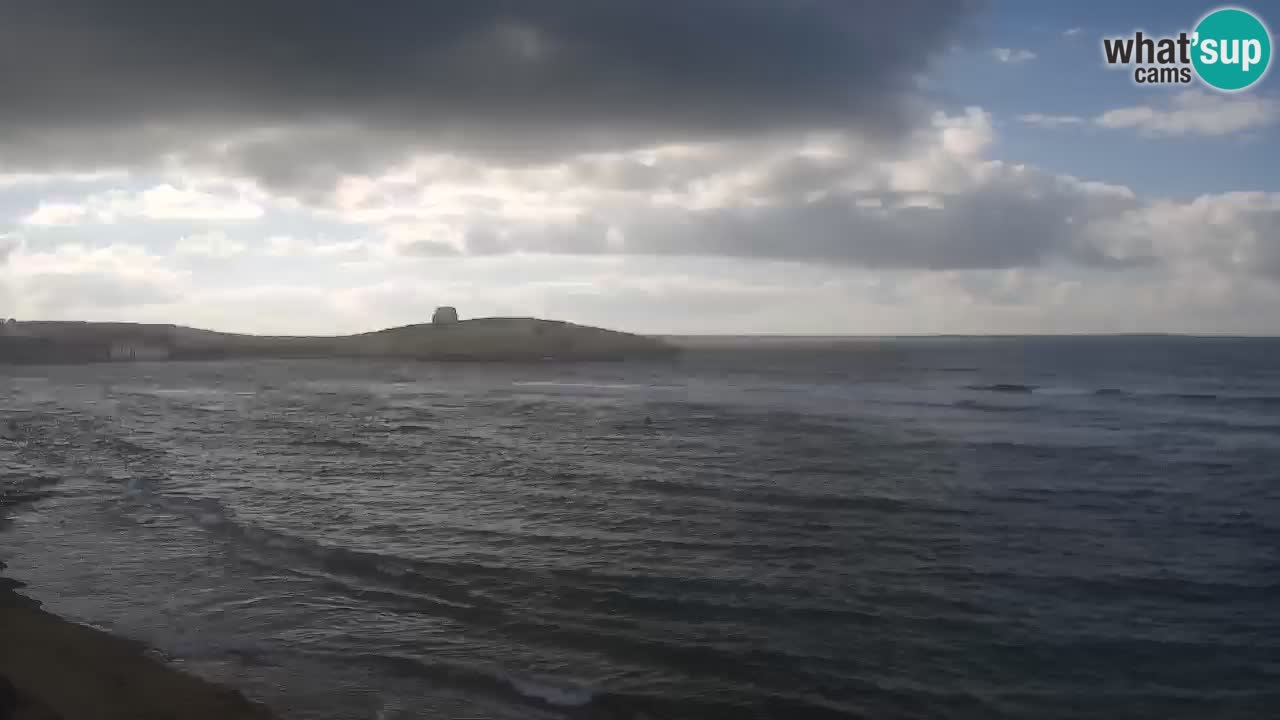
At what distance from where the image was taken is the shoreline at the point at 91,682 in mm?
9922

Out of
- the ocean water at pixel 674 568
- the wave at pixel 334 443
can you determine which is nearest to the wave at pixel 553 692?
the ocean water at pixel 674 568

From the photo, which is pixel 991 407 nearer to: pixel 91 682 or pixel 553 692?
pixel 553 692

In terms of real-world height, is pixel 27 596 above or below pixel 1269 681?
above

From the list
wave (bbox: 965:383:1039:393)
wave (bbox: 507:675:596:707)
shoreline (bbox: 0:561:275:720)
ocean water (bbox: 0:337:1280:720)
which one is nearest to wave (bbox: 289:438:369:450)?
ocean water (bbox: 0:337:1280:720)

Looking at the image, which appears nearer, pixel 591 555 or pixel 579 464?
pixel 591 555

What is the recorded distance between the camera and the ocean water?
12.1m

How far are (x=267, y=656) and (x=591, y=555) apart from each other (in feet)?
25.6

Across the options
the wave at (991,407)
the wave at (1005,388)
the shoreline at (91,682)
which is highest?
the wave at (1005,388)

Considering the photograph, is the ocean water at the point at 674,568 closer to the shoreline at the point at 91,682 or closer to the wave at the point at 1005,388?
the shoreline at the point at 91,682

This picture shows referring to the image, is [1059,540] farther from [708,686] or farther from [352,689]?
[352,689]

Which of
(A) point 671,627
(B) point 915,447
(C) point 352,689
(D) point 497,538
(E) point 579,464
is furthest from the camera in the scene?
(B) point 915,447

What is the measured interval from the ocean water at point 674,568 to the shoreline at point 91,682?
0.66m

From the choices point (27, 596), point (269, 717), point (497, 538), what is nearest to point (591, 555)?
point (497, 538)

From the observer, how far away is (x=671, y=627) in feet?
46.9
